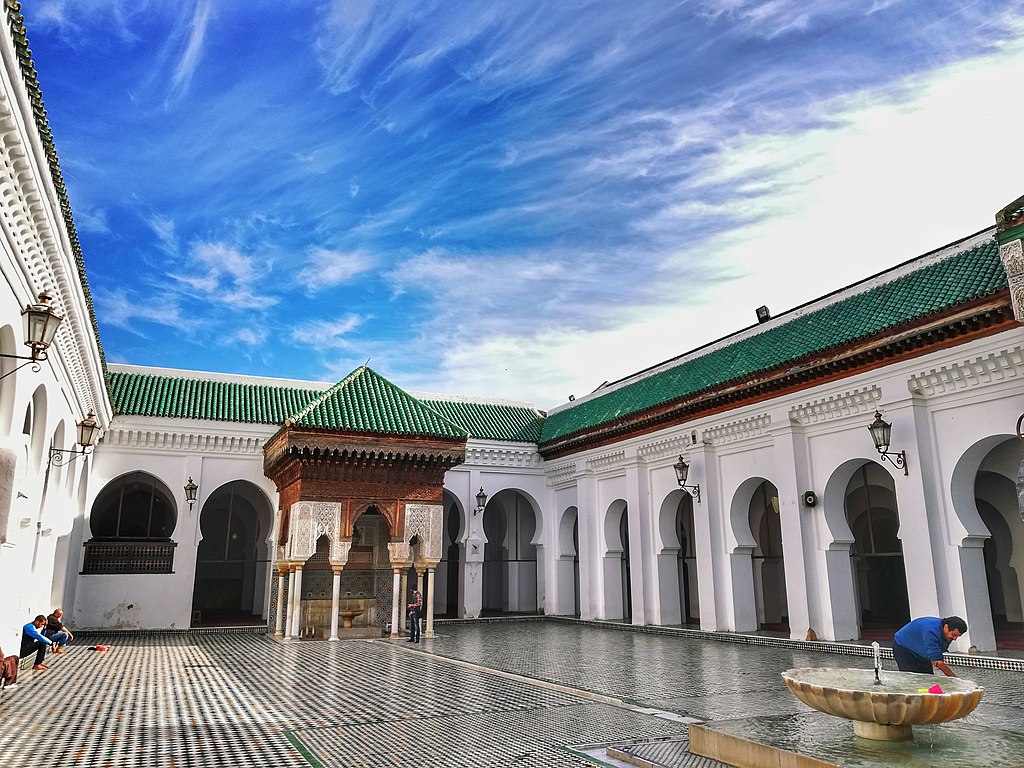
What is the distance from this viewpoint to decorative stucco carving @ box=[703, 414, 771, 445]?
992 cm

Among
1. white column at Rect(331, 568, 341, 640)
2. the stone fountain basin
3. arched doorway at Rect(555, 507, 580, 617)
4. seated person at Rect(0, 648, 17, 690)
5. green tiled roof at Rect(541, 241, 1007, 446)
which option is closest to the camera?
the stone fountain basin

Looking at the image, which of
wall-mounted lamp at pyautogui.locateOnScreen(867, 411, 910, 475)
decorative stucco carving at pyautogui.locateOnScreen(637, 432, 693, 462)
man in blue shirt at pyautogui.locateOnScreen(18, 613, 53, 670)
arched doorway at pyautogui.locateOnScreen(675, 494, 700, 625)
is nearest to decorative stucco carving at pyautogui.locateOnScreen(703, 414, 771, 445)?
decorative stucco carving at pyautogui.locateOnScreen(637, 432, 693, 462)

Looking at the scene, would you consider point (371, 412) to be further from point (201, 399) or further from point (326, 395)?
point (201, 399)

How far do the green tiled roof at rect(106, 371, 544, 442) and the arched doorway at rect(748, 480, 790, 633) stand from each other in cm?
460

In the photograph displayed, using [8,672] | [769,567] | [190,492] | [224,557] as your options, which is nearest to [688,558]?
[769,567]

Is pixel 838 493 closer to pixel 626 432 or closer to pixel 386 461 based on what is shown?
pixel 626 432

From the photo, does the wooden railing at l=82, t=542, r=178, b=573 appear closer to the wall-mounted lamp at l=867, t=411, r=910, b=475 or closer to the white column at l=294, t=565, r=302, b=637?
the white column at l=294, t=565, r=302, b=637

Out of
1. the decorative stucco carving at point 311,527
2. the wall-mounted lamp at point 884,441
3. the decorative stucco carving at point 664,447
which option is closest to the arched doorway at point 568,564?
the decorative stucco carving at point 664,447

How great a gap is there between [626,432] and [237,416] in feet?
21.6

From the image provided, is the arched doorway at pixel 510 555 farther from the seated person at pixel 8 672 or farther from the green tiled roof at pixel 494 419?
the seated person at pixel 8 672

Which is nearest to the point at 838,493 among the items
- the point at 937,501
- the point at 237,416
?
the point at 937,501

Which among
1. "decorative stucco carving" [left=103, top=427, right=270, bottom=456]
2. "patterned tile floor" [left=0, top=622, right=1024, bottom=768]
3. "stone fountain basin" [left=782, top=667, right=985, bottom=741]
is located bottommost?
"patterned tile floor" [left=0, top=622, right=1024, bottom=768]

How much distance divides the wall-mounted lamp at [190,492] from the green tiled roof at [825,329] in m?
6.50

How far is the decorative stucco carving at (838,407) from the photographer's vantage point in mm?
8516
